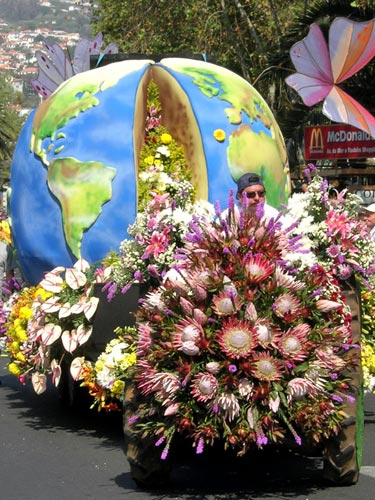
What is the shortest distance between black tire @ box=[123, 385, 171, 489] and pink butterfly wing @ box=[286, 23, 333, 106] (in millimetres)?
9731

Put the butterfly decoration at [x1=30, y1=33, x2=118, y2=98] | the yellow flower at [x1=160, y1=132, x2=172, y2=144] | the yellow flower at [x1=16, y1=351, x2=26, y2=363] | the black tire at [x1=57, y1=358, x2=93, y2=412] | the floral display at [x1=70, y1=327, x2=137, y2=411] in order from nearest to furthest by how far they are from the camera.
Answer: the floral display at [x1=70, y1=327, x2=137, y2=411] < the yellow flower at [x1=160, y1=132, x2=172, y2=144] < the yellow flower at [x1=16, y1=351, x2=26, y2=363] < the black tire at [x1=57, y1=358, x2=93, y2=412] < the butterfly decoration at [x1=30, y1=33, x2=118, y2=98]

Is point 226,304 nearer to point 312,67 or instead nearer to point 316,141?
point 312,67

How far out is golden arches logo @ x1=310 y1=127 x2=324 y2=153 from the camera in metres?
26.2

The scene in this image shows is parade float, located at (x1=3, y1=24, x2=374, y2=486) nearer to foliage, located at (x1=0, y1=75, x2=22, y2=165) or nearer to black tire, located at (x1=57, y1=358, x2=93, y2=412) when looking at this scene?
black tire, located at (x1=57, y1=358, x2=93, y2=412)

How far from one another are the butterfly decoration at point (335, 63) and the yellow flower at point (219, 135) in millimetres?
7104

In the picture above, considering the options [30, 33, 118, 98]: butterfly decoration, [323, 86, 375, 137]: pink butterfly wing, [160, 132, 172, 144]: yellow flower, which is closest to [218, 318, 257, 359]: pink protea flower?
[160, 132, 172, 144]: yellow flower

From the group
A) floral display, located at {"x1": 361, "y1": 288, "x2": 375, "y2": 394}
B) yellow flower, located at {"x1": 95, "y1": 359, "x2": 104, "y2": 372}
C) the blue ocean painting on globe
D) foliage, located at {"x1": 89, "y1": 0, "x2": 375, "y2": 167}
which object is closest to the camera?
yellow flower, located at {"x1": 95, "y1": 359, "x2": 104, "y2": 372}

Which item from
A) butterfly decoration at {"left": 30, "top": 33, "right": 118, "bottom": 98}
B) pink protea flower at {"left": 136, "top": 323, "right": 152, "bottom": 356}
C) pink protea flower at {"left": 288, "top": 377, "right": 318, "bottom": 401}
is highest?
butterfly decoration at {"left": 30, "top": 33, "right": 118, "bottom": 98}

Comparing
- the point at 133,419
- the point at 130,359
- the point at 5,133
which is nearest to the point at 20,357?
the point at 130,359

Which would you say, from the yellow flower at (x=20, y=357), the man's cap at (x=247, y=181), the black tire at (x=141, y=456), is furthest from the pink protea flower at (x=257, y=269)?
the yellow flower at (x=20, y=357)

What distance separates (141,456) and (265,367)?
1.00 metres

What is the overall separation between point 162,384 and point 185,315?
0.38m

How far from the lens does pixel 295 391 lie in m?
6.71

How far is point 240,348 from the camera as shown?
22.0ft
